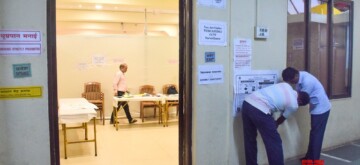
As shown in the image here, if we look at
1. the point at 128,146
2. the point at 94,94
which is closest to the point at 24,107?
the point at 128,146

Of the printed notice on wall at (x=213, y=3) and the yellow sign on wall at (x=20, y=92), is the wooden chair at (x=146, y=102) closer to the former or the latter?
the printed notice on wall at (x=213, y=3)

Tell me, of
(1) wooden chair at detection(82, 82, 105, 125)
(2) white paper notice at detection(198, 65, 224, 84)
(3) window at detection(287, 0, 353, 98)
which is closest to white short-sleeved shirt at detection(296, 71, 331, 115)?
(3) window at detection(287, 0, 353, 98)

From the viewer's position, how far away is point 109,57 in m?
7.91

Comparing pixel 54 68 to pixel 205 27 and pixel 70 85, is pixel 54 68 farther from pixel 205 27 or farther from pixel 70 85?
pixel 70 85

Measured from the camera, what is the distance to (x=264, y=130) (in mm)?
3602

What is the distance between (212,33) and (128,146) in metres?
2.71

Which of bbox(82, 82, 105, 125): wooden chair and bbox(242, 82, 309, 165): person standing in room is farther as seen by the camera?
bbox(82, 82, 105, 125): wooden chair

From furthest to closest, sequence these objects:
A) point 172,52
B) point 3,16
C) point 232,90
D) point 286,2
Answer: point 172,52 < point 286,2 < point 232,90 < point 3,16

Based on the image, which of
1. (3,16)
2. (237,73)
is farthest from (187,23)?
(3,16)

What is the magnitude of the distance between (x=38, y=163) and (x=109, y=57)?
5223 millimetres

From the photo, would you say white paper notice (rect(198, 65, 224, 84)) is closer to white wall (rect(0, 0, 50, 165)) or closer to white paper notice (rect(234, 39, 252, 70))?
white paper notice (rect(234, 39, 252, 70))

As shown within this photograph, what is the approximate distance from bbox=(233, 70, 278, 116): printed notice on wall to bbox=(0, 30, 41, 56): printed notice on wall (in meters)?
2.15

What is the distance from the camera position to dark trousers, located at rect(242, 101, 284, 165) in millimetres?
3572

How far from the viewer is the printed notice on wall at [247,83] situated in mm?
3904
